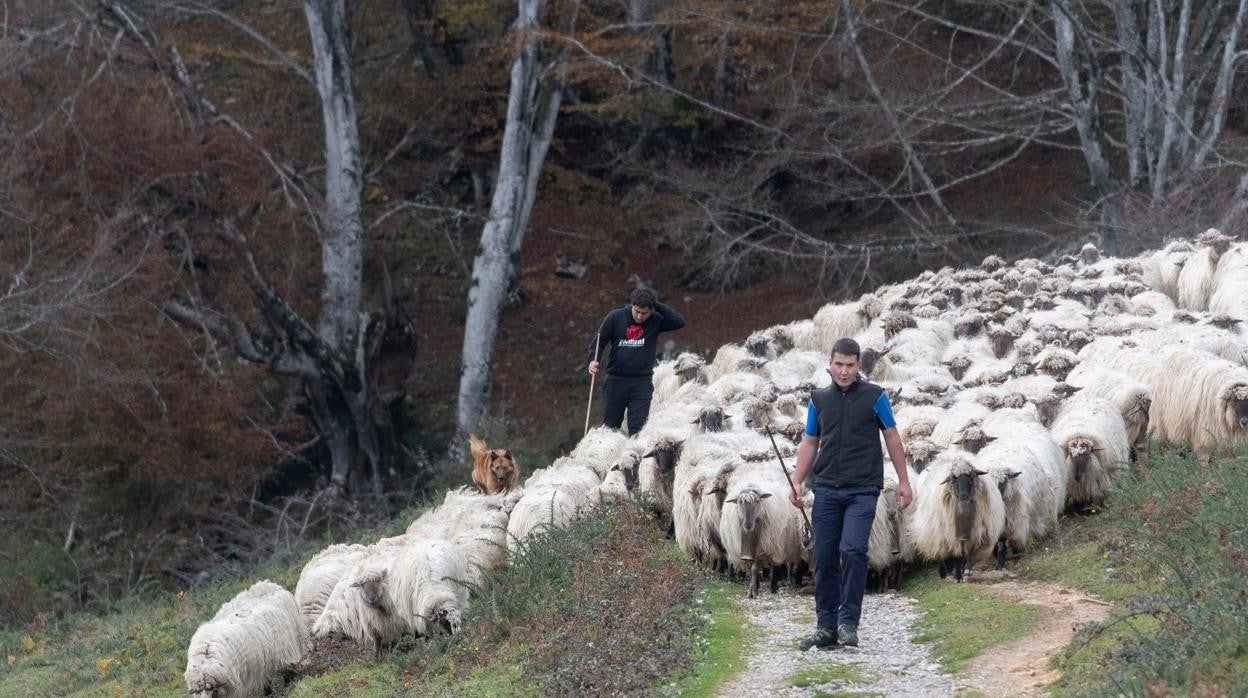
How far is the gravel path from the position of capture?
330 inches

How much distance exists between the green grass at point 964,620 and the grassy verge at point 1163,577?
50 cm

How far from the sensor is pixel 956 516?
10445 millimetres

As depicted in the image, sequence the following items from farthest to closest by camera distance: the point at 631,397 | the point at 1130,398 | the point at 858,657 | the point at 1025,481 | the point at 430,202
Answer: the point at 430,202
the point at 631,397
the point at 1130,398
the point at 1025,481
the point at 858,657

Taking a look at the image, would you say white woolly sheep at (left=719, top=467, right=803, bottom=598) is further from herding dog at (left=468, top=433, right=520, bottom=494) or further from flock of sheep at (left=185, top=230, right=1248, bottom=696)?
herding dog at (left=468, top=433, right=520, bottom=494)

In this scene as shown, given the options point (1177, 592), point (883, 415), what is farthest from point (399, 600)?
point (1177, 592)

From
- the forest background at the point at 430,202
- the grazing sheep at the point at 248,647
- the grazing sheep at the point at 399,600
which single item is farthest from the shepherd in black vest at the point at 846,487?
the forest background at the point at 430,202

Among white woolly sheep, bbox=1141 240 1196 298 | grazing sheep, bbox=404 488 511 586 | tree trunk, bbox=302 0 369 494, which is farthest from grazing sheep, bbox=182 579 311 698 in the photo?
tree trunk, bbox=302 0 369 494

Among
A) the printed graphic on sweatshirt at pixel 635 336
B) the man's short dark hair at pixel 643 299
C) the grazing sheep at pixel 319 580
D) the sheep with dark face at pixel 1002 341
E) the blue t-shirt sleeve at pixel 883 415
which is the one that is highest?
the man's short dark hair at pixel 643 299

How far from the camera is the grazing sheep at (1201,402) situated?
1150cm

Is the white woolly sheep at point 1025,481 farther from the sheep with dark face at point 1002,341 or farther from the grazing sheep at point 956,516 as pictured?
the sheep with dark face at point 1002,341

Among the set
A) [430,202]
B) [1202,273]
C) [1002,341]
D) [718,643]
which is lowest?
[718,643]

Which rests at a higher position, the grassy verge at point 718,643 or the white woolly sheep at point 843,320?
the white woolly sheep at point 843,320

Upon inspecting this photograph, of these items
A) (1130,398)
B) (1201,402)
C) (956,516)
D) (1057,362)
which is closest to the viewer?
(956,516)

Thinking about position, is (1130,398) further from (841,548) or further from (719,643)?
(719,643)
